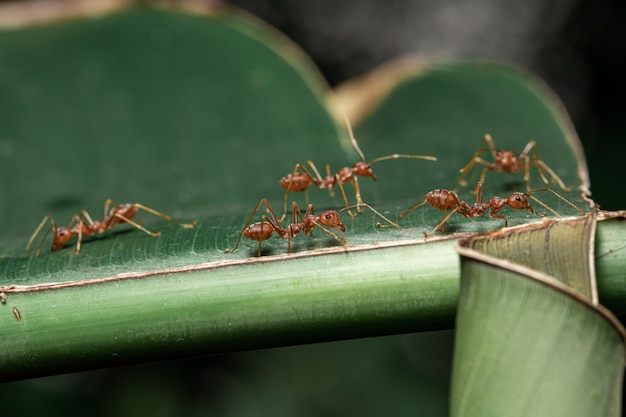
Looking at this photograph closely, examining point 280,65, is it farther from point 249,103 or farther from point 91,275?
point 91,275

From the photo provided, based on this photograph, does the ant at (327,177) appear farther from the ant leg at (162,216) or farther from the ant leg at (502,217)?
the ant leg at (502,217)

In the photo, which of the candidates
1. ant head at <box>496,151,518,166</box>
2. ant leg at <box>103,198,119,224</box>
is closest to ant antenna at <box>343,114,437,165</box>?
ant head at <box>496,151,518,166</box>

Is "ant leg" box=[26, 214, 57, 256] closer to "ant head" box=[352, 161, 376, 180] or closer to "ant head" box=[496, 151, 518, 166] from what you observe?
"ant head" box=[352, 161, 376, 180]

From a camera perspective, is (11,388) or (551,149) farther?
(11,388)

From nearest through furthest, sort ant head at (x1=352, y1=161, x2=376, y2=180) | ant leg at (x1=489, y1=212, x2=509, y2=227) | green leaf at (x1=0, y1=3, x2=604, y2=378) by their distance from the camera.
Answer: green leaf at (x1=0, y1=3, x2=604, y2=378) → ant leg at (x1=489, y1=212, x2=509, y2=227) → ant head at (x1=352, y1=161, x2=376, y2=180)

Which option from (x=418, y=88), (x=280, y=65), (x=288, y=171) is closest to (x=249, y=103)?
(x=280, y=65)

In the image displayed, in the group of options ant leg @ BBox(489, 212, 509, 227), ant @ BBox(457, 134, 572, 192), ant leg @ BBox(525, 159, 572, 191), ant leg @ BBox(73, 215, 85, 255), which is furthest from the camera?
ant @ BBox(457, 134, 572, 192)
